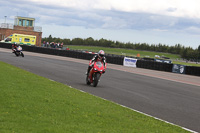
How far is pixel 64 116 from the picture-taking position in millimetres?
7742

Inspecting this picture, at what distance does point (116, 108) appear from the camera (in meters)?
9.78

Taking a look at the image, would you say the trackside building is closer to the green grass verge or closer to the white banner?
the white banner

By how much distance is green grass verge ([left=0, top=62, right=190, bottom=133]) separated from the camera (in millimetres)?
6598

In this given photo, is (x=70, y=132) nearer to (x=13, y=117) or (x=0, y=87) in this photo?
(x=13, y=117)

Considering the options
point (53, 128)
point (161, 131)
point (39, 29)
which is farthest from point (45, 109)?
point (39, 29)

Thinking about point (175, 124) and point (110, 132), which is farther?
point (175, 124)

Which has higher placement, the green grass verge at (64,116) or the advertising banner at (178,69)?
the green grass verge at (64,116)

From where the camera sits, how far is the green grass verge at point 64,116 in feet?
21.6

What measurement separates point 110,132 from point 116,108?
306 cm

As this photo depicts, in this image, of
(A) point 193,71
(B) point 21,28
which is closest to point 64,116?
(A) point 193,71

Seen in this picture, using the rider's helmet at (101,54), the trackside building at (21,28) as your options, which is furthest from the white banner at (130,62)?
the trackside building at (21,28)

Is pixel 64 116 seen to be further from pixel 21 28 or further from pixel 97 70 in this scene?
pixel 21 28

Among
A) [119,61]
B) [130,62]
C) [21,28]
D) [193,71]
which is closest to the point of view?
[193,71]

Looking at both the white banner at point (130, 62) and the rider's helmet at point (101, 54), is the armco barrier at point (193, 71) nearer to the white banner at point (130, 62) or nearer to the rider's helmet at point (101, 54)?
the white banner at point (130, 62)
